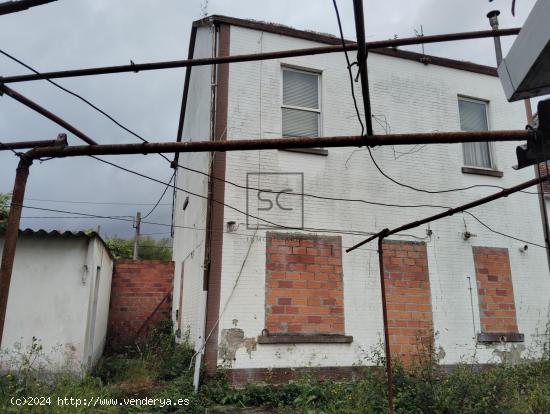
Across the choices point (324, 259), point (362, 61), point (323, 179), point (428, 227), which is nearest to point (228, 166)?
point (323, 179)

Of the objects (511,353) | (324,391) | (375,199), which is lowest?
(324,391)

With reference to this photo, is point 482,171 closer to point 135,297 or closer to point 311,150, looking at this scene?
point 311,150

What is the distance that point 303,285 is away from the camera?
25.2 feet

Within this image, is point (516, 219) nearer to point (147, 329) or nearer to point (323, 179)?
point (323, 179)

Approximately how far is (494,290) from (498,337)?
0.89 metres

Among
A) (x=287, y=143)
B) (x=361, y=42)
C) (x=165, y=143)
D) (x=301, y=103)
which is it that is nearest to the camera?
(x=361, y=42)

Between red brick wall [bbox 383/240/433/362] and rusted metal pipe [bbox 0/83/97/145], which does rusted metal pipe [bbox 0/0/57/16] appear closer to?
rusted metal pipe [bbox 0/83/97/145]

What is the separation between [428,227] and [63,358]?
22.4 ft

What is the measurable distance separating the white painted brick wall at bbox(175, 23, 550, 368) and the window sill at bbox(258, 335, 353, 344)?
0.11 m

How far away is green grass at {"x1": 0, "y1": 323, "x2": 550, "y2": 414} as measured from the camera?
595 centimetres

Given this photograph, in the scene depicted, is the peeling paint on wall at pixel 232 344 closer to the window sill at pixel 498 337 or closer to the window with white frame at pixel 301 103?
the window with white frame at pixel 301 103

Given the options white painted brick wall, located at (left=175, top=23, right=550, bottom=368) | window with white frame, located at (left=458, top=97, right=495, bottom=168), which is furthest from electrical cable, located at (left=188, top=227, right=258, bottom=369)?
window with white frame, located at (left=458, top=97, right=495, bottom=168)

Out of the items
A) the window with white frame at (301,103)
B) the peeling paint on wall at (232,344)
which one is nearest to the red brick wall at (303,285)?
Answer: the peeling paint on wall at (232,344)

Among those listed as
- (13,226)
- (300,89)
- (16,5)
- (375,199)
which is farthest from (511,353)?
(16,5)
